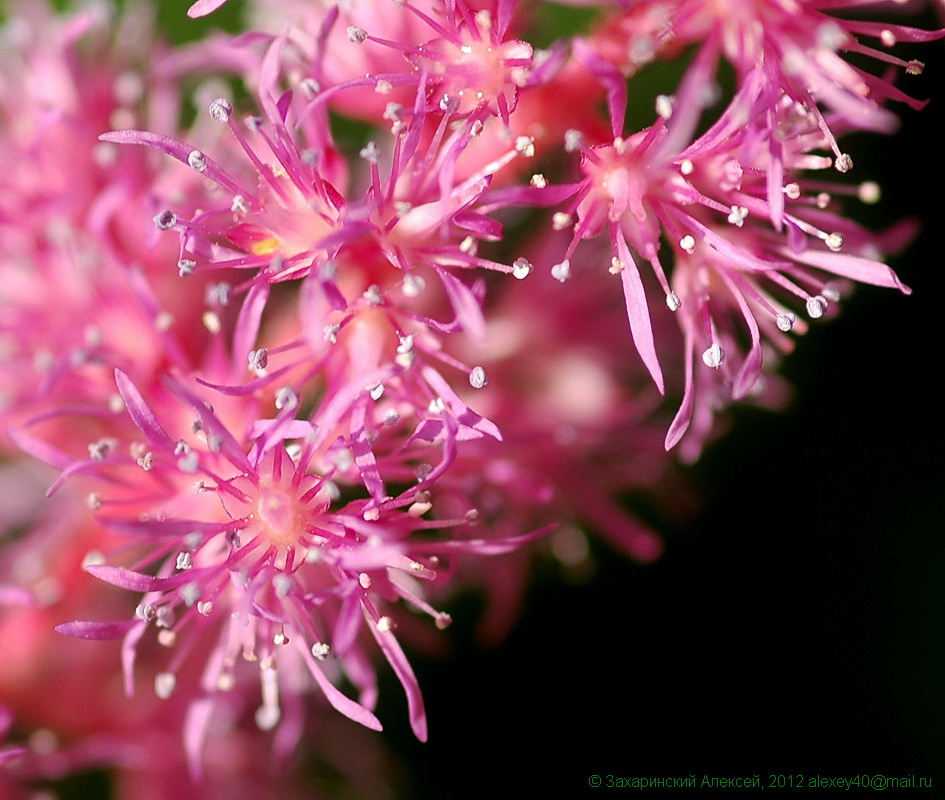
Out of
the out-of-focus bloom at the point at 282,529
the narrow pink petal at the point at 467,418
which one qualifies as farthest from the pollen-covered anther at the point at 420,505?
the narrow pink petal at the point at 467,418

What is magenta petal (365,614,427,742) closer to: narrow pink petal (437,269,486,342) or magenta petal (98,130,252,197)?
narrow pink petal (437,269,486,342)

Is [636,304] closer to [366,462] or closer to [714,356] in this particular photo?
[714,356]

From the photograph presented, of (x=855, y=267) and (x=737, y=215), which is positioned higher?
(x=737, y=215)

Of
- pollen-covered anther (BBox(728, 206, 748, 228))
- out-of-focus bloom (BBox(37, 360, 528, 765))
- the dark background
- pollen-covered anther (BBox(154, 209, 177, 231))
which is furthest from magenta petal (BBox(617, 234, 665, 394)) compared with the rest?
the dark background

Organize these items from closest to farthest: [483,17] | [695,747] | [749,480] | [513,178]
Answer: [483,17], [513,178], [695,747], [749,480]

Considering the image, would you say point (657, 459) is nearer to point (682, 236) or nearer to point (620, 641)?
point (620, 641)

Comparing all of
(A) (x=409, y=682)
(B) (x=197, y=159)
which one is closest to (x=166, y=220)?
(B) (x=197, y=159)

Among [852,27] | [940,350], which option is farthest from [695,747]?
[852,27]
